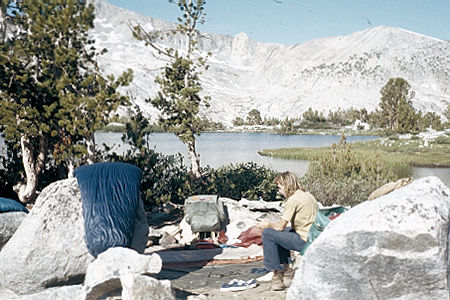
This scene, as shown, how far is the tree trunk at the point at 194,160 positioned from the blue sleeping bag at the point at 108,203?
208 inches

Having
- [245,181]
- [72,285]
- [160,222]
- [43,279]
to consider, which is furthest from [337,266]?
[245,181]

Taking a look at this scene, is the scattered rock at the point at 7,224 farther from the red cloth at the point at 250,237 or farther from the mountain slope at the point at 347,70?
the mountain slope at the point at 347,70

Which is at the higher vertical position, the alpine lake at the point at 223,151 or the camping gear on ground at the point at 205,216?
the alpine lake at the point at 223,151

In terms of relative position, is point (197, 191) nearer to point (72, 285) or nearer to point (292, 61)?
→ point (72, 285)

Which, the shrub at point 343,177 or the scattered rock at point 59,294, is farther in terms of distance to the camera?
the shrub at point 343,177

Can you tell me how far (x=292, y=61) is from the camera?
10250 centimetres

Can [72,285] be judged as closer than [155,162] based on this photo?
Yes

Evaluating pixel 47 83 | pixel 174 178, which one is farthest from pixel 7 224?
pixel 174 178

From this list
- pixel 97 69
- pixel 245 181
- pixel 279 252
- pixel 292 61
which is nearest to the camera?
pixel 279 252

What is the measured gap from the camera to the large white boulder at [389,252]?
3.53m

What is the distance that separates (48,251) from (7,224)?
1.17 metres

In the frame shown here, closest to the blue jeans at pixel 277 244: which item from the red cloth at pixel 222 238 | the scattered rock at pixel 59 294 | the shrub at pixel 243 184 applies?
the scattered rock at pixel 59 294

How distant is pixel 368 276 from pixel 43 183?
309 inches

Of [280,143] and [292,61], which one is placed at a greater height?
[292,61]
